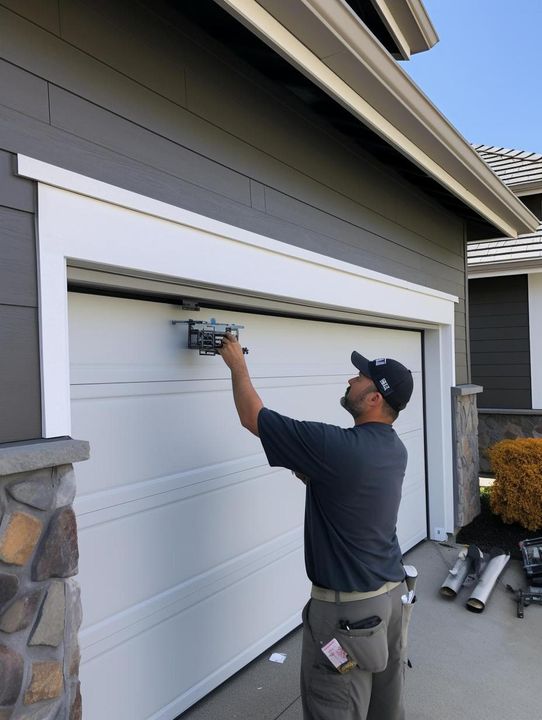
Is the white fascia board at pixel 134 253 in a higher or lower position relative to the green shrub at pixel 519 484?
higher

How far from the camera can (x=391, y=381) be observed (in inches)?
104

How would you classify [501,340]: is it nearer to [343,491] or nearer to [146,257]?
[343,491]

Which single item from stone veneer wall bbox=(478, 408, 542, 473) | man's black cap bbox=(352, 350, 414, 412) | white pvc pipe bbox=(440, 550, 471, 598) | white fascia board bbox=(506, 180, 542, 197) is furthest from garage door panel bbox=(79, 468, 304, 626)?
white fascia board bbox=(506, 180, 542, 197)

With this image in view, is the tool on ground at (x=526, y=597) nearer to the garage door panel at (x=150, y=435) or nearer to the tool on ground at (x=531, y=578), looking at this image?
the tool on ground at (x=531, y=578)

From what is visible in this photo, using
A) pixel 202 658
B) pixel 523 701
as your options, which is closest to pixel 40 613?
pixel 202 658

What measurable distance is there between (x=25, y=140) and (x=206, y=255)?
42.0 inches

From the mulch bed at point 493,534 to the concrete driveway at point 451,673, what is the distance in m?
1.17

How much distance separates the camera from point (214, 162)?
3049mm

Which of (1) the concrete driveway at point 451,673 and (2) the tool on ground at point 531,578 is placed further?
(2) the tool on ground at point 531,578

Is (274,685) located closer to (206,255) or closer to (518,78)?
(206,255)

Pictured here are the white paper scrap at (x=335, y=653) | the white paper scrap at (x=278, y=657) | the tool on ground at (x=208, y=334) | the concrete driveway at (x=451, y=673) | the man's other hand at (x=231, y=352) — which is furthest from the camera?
the white paper scrap at (x=278, y=657)

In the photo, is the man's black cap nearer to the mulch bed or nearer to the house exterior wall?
the house exterior wall

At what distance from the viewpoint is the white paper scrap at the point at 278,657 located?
12.3 feet

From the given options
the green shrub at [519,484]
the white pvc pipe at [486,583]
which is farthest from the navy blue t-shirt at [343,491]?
the green shrub at [519,484]
